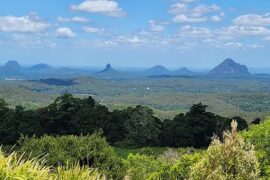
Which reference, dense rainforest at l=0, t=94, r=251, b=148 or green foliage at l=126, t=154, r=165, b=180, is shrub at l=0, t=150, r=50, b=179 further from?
dense rainforest at l=0, t=94, r=251, b=148

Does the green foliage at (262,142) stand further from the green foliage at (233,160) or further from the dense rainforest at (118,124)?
the dense rainforest at (118,124)

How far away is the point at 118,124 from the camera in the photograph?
88.1 meters

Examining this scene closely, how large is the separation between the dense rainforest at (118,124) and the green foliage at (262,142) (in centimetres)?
5263

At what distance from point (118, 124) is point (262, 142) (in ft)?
204

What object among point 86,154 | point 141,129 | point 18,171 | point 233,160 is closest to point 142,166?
point 86,154

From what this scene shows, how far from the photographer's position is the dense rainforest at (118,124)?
83.0 meters

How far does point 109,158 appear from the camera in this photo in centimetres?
3222

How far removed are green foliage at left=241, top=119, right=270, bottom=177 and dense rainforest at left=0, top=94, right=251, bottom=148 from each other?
5263 cm

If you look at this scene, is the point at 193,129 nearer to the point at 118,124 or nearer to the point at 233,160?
the point at 118,124

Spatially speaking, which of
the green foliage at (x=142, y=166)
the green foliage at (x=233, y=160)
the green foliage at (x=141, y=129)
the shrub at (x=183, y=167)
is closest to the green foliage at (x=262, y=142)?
the shrub at (x=183, y=167)

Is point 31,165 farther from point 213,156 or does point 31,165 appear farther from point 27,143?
point 27,143

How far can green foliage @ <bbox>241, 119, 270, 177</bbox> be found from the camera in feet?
79.0

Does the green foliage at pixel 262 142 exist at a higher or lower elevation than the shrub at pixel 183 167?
higher

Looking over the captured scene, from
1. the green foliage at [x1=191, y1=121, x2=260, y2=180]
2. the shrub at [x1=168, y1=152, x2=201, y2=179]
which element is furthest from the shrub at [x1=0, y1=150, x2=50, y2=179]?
the shrub at [x1=168, y1=152, x2=201, y2=179]
